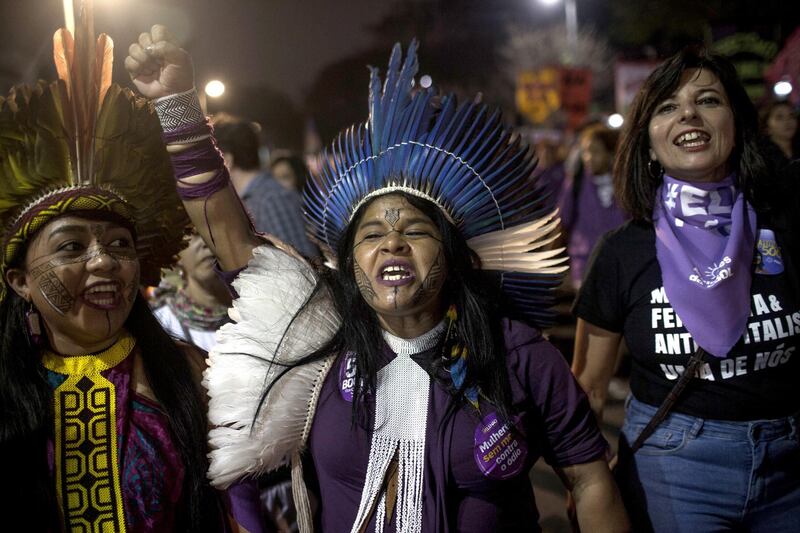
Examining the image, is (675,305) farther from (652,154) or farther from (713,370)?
(652,154)

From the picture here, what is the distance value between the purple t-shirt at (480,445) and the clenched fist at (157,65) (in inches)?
36.2

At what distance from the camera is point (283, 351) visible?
210 centimetres

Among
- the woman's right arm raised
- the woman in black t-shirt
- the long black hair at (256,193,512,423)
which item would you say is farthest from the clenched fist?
the woman in black t-shirt

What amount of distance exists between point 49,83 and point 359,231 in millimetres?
913

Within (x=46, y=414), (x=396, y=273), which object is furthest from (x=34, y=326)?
(x=396, y=273)

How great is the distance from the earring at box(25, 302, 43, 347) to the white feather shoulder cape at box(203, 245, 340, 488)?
17.2 inches

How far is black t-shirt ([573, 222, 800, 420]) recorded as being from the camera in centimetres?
231

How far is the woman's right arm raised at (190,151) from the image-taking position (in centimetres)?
205

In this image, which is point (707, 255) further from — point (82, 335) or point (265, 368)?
point (82, 335)

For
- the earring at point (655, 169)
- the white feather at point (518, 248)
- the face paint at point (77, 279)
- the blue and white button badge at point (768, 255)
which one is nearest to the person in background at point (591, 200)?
the earring at point (655, 169)

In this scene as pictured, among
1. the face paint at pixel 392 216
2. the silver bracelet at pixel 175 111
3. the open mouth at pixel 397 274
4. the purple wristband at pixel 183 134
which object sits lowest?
the open mouth at pixel 397 274

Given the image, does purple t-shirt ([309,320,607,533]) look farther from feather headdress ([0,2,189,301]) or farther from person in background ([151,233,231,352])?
person in background ([151,233,231,352])

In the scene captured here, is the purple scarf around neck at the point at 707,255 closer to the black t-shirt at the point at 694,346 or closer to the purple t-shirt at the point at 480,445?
the black t-shirt at the point at 694,346

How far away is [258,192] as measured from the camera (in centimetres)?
485
